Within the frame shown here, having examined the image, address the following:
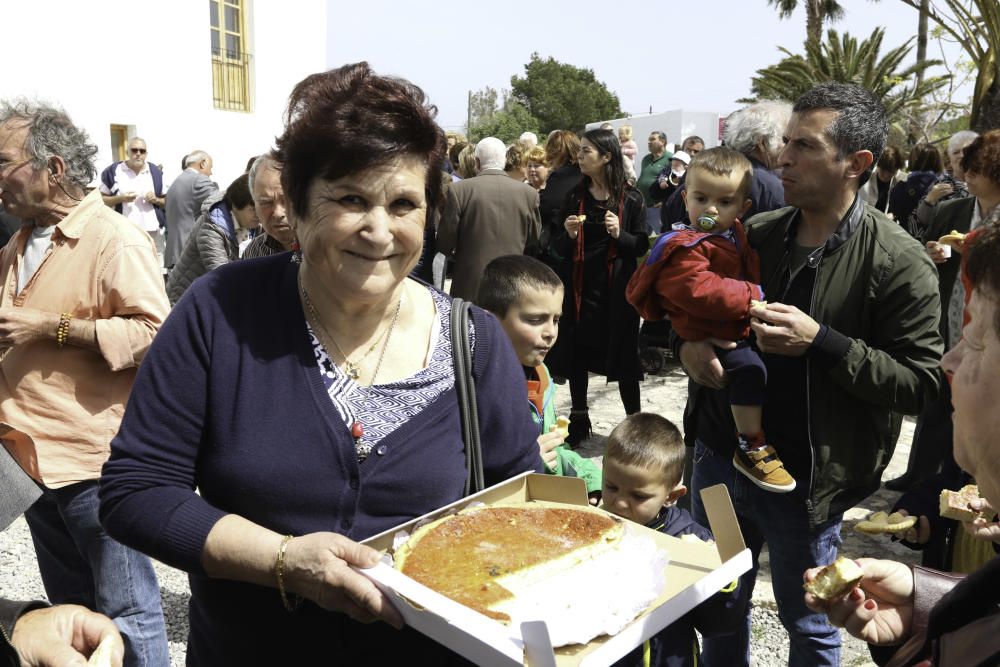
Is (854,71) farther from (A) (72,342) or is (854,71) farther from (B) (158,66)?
(A) (72,342)

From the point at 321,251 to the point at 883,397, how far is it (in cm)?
176

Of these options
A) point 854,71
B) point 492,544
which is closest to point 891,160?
point 492,544

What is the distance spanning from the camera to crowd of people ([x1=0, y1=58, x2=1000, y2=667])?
1631 mm

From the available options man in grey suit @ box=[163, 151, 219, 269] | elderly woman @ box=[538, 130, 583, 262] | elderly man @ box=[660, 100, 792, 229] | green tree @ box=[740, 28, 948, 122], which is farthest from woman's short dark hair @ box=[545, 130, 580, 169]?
green tree @ box=[740, 28, 948, 122]

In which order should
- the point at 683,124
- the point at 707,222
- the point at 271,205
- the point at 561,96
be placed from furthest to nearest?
the point at 561,96
the point at 683,124
the point at 271,205
the point at 707,222

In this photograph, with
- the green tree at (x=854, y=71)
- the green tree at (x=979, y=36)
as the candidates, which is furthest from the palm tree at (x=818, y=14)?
the green tree at (x=979, y=36)

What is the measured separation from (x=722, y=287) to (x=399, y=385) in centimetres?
147

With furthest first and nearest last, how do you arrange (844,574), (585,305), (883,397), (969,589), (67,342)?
(585,305) < (67,342) < (883,397) < (844,574) < (969,589)

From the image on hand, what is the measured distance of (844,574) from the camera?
1.58 meters

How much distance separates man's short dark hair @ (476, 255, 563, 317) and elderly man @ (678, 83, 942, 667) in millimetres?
726

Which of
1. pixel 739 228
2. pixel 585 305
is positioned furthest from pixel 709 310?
pixel 585 305

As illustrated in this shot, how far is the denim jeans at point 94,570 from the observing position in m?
2.84

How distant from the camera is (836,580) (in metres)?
1.58

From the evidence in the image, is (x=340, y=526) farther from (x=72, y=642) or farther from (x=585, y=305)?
(x=585, y=305)
